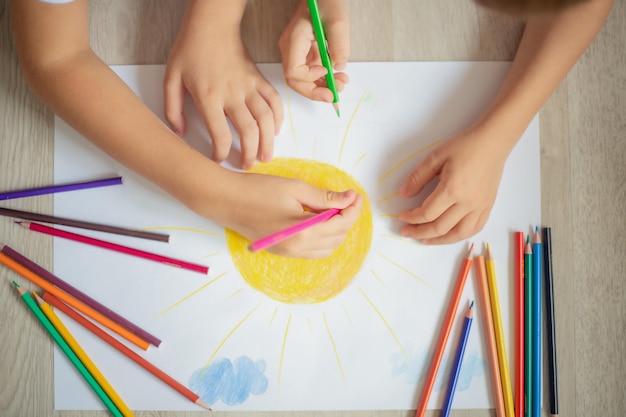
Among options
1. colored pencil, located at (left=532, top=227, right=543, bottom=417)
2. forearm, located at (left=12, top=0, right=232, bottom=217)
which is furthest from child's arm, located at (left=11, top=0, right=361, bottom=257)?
colored pencil, located at (left=532, top=227, right=543, bottom=417)

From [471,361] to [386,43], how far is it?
37 cm

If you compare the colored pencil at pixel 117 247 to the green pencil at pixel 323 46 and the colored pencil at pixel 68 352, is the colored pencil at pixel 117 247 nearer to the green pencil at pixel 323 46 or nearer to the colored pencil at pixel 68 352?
the colored pencil at pixel 68 352

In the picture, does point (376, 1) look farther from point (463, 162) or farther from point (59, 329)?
point (59, 329)

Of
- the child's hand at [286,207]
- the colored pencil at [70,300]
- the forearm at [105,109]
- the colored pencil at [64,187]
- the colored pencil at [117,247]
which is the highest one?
the forearm at [105,109]

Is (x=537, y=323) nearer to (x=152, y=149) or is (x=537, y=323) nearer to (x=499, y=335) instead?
(x=499, y=335)

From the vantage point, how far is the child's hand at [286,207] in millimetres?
542

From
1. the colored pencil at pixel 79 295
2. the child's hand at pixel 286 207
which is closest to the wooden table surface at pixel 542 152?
the colored pencil at pixel 79 295

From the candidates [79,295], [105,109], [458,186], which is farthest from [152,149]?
[458,186]

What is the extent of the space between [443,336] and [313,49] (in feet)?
1.13

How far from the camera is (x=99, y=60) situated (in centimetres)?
57

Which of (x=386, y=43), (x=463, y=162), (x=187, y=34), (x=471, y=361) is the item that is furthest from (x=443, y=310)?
(x=187, y=34)

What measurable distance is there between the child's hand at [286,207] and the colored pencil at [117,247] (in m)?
0.08

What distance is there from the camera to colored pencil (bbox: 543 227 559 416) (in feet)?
1.90

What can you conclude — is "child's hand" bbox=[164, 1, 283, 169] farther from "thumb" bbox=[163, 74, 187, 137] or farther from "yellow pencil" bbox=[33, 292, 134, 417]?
"yellow pencil" bbox=[33, 292, 134, 417]
